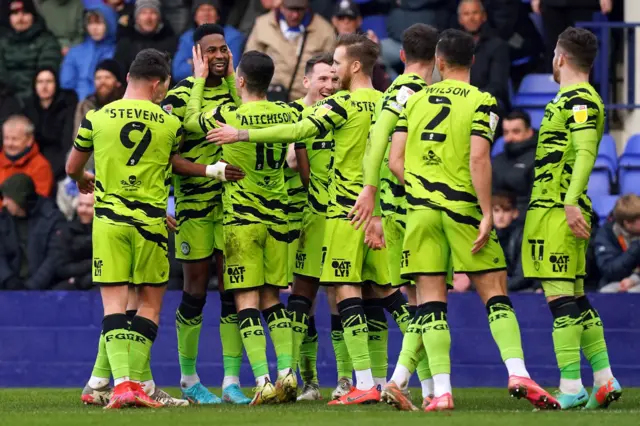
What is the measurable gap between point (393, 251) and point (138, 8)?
715 cm

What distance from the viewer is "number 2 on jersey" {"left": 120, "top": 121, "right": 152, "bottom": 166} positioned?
10.3 meters

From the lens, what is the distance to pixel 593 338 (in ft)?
34.0

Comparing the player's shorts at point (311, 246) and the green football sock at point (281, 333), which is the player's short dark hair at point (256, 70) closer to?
the player's shorts at point (311, 246)

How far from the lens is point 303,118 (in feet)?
34.7

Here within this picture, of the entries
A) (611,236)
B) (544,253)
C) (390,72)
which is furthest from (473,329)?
(544,253)

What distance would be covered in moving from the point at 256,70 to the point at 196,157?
0.96 m

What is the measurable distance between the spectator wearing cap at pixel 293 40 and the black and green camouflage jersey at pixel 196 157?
497cm

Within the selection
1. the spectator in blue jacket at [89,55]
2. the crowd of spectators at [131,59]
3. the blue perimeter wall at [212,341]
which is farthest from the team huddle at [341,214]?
the spectator in blue jacket at [89,55]

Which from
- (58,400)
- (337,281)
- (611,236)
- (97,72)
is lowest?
(58,400)

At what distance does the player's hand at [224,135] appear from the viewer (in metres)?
10.3

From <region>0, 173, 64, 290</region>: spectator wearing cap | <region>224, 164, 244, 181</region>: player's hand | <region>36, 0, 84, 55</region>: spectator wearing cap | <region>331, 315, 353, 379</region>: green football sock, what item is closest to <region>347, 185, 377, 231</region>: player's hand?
<region>224, 164, 244, 181</region>: player's hand

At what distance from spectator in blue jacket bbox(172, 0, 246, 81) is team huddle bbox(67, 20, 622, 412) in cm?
535

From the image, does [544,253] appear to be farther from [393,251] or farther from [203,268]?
[203,268]

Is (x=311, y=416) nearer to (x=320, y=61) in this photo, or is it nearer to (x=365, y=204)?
(x=365, y=204)
